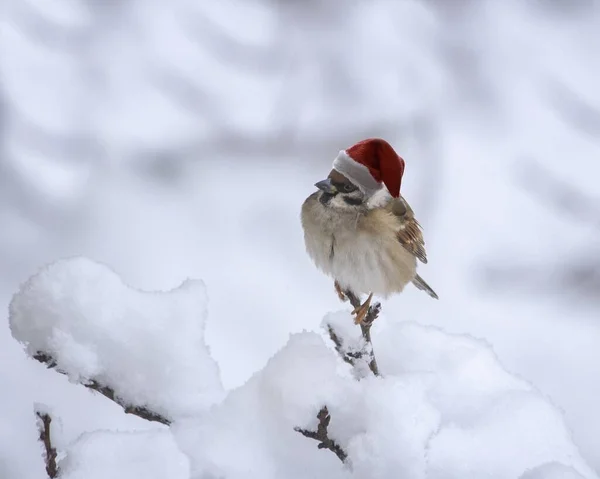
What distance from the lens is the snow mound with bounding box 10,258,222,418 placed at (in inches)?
26.7

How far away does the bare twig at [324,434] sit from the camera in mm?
696

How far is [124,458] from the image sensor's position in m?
0.71

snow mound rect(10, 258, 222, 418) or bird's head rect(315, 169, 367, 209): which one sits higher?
bird's head rect(315, 169, 367, 209)

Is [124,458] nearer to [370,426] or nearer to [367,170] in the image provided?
[370,426]

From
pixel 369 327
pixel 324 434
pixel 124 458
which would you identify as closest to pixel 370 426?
pixel 324 434

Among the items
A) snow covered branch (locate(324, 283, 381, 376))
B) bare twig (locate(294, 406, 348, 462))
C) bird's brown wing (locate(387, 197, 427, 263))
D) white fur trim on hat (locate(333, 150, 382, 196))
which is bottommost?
bare twig (locate(294, 406, 348, 462))

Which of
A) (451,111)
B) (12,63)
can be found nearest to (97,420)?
(12,63)

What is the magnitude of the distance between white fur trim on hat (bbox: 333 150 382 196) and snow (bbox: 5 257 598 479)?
0.25 meters

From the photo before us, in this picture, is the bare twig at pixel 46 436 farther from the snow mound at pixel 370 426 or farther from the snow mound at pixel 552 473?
the snow mound at pixel 552 473

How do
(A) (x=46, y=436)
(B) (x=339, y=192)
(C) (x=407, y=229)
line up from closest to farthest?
1. (A) (x=46, y=436)
2. (B) (x=339, y=192)
3. (C) (x=407, y=229)

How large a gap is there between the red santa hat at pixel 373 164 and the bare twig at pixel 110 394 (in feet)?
1.50

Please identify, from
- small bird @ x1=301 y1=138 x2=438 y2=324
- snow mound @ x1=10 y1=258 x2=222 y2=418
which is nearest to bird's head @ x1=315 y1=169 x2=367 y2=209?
small bird @ x1=301 y1=138 x2=438 y2=324

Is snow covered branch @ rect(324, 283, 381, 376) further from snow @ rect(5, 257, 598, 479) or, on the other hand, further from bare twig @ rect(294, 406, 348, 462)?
bare twig @ rect(294, 406, 348, 462)

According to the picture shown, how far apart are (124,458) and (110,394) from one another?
3.0 inches
